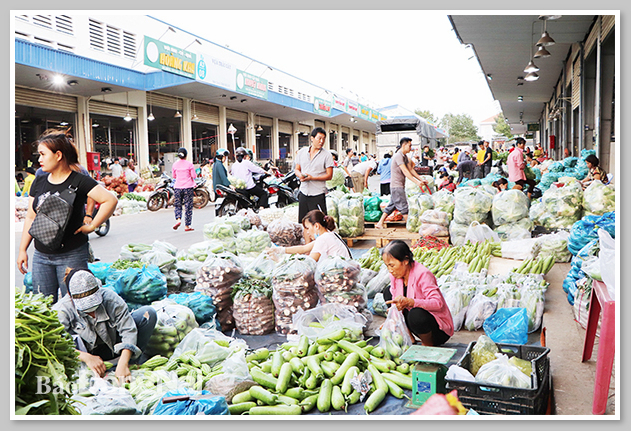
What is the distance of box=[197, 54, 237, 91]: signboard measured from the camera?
62.3 feet

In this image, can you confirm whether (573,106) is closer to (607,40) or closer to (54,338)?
(607,40)

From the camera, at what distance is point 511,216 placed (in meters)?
7.20

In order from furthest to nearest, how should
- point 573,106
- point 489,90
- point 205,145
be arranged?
point 205,145 → point 489,90 → point 573,106

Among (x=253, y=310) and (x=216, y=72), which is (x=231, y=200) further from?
(x=216, y=72)

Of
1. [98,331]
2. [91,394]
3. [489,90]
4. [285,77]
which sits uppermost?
[285,77]

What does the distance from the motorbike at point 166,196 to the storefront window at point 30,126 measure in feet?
15.9

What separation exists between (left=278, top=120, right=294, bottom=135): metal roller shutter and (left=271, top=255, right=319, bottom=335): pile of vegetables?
29249 mm

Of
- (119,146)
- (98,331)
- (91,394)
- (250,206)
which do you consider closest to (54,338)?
(91,394)

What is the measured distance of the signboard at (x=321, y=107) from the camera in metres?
30.6

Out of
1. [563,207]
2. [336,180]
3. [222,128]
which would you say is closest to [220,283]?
[563,207]

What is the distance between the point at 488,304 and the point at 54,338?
136 inches

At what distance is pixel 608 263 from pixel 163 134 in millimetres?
24476

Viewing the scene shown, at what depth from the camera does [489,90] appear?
80.4ft

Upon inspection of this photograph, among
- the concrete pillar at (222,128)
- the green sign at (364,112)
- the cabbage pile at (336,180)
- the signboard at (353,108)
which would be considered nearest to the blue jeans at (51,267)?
the cabbage pile at (336,180)
